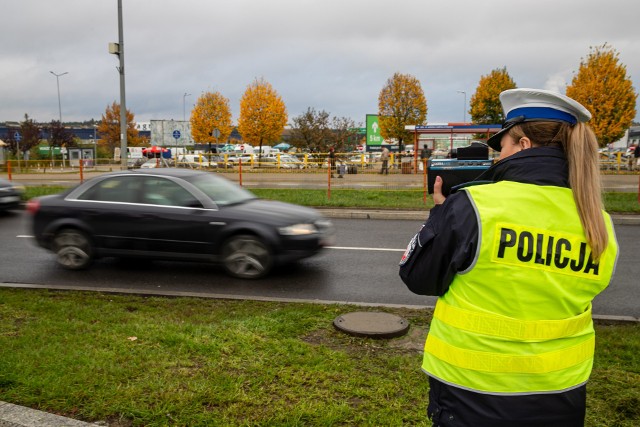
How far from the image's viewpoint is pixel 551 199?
1.66 meters

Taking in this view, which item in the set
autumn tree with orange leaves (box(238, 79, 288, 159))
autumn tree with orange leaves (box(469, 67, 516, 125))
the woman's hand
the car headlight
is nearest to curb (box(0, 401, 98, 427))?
the woman's hand

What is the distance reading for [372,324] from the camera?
16.1 ft

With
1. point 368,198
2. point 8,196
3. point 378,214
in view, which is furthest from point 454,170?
point 8,196

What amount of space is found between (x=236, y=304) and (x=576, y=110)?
4.48m

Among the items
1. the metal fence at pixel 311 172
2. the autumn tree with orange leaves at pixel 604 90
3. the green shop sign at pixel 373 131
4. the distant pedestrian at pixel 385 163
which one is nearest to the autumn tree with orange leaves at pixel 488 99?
the green shop sign at pixel 373 131

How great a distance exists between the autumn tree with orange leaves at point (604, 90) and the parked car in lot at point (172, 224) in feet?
89.6

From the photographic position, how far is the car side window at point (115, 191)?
7641mm

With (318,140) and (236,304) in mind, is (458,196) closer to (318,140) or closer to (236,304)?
(236,304)

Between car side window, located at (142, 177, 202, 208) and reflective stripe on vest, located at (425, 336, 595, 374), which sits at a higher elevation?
car side window, located at (142, 177, 202, 208)

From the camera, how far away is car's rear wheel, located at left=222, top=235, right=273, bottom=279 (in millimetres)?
7188

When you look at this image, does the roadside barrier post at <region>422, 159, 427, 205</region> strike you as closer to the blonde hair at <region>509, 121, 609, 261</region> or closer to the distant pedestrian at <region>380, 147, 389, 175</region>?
the distant pedestrian at <region>380, 147, 389, 175</region>

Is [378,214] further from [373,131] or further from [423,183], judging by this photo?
[373,131]

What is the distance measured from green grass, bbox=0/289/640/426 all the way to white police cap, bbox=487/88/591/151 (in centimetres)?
212

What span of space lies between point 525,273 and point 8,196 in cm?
1502
